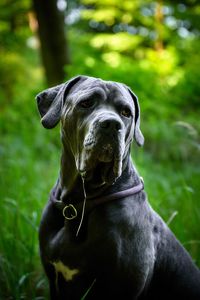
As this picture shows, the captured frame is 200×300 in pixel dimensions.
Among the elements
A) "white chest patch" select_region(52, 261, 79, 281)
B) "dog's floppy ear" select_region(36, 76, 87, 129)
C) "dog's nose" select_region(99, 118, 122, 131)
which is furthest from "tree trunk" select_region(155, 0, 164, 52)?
"white chest patch" select_region(52, 261, 79, 281)

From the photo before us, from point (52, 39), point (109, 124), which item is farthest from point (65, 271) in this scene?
point (52, 39)

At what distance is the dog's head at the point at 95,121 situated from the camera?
230cm

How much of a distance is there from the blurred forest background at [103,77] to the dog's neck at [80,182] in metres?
Result: 0.78

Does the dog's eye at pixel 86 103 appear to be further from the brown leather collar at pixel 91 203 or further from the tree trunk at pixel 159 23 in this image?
the tree trunk at pixel 159 23

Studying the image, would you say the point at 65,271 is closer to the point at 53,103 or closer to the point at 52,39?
the point at 53,103

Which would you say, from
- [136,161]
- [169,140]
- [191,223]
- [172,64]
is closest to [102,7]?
[172,64]

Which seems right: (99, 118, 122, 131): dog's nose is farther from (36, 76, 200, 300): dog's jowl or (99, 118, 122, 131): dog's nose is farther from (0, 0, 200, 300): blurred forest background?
(0, 0, 200, 300): blurred forest background

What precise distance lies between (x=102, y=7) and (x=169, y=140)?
5377 millimetres

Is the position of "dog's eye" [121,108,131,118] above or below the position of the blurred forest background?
above

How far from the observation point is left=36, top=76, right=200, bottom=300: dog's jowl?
7.91 feet

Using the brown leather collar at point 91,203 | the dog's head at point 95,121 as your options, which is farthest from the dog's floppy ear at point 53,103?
the brown leather collar at point 91,203

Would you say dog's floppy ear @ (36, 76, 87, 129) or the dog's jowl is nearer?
the dog's jowl

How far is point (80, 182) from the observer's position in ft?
8.68

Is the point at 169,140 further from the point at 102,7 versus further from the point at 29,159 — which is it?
the point at 102,7
